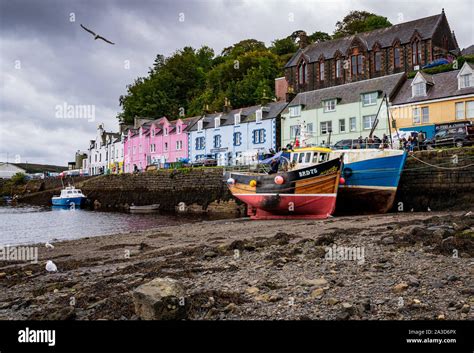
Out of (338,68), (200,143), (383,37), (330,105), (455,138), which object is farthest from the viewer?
(200,143)

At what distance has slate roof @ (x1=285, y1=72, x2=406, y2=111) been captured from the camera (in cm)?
4144

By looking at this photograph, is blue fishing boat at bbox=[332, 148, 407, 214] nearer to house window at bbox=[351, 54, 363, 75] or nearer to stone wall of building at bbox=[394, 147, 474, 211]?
stone wall of building at bbox=[394, 147, 474, 211]

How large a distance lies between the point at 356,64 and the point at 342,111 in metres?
13.2

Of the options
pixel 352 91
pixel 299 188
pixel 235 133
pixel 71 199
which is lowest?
pixel 71 199

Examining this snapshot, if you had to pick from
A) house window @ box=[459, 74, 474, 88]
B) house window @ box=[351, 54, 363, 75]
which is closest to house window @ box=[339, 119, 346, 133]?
house window @ box=[459, 74, 474, 88]

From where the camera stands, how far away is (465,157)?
23406 millimetres

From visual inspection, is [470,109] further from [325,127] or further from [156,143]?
[156,143]

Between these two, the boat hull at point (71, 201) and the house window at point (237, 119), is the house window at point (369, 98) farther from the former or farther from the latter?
the boat hull at point (71, 201)

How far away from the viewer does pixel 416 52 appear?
48.8 meters

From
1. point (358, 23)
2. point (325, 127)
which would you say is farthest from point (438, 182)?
point (358, 23)

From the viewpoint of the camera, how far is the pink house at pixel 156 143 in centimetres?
5894

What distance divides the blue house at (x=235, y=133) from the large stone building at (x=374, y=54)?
6.55 m

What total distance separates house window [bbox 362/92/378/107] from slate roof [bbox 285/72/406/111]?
358 millimetres
